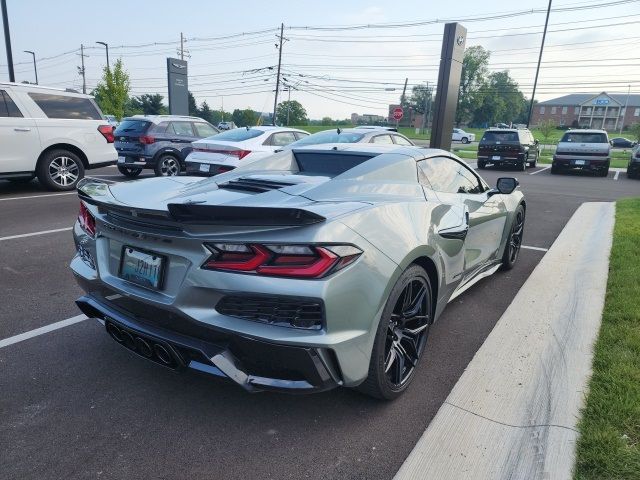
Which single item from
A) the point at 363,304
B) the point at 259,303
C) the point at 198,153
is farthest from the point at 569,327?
the point at 198,153

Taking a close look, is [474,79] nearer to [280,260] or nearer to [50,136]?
[50,136]

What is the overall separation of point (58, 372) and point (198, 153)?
6.88 meters

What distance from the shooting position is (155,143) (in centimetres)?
1095

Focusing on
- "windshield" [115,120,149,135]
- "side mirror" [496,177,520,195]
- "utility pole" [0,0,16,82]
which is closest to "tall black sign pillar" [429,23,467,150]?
"windshield" [115,120,149,135]

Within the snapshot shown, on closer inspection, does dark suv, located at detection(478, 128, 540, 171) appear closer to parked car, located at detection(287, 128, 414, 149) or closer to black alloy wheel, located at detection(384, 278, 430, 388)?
parked car, located at detection(287, 128, 414, 149)

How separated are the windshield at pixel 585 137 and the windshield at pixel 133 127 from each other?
16480 mm

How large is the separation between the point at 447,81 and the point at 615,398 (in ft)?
39.9

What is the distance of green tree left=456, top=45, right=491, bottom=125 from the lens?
307ft

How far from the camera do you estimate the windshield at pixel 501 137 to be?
19188 millimetres

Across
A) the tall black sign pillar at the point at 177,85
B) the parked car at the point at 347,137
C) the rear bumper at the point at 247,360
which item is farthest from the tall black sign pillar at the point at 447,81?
the tall black sign pillar at the point at 177,85

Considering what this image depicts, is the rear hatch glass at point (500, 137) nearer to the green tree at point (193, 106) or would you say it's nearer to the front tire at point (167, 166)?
the front tire at point (167, 166)

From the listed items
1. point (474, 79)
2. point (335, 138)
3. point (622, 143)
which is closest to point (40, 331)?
point (335, 138)

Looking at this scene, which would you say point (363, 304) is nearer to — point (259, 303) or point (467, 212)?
point (259, 303)

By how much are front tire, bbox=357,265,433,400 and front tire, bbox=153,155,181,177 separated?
936 cm
